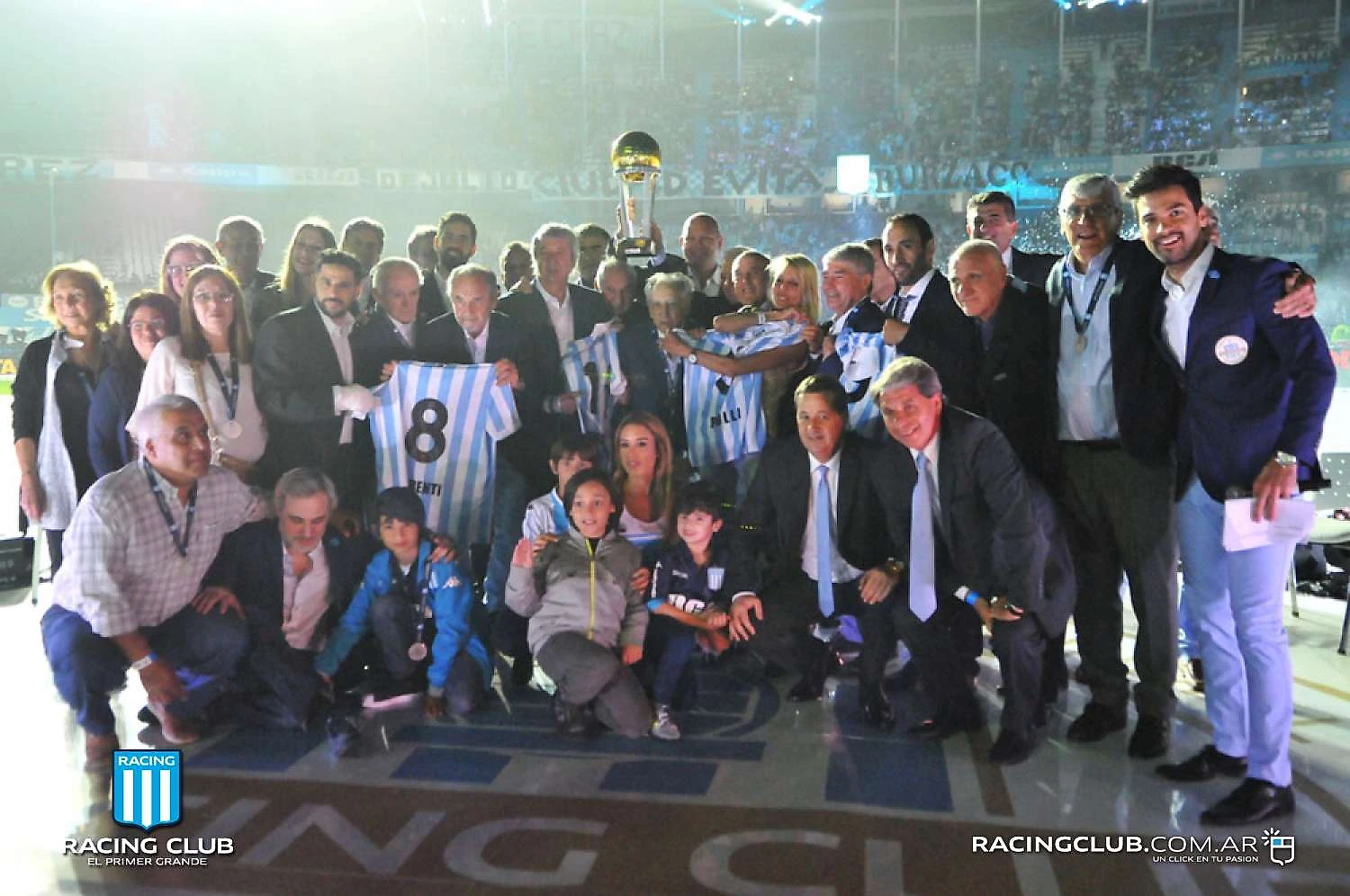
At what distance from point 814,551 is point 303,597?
1841 millimetres

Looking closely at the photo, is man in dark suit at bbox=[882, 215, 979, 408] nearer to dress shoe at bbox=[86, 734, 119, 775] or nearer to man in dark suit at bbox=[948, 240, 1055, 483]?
man in dark suit at bbox=[948, 240, 1055, 483]

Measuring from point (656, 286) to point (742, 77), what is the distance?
695 inches

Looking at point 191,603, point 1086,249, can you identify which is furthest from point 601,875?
point 1086,249

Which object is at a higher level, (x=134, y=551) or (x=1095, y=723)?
(x=134, y=551)

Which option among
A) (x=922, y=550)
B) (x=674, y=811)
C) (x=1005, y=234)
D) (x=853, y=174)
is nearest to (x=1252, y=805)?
(x=922, y=550)

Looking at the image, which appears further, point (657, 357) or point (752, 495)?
point (657, 357)

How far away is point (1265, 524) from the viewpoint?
2.37m

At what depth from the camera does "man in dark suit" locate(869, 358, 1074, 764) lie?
287cm

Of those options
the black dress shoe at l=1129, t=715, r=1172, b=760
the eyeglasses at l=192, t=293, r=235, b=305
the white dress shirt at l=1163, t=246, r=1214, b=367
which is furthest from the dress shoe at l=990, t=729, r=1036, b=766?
the eyeglasses at l=192, t=293, r=235, b=305

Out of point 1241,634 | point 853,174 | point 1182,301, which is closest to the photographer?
point 1241,634

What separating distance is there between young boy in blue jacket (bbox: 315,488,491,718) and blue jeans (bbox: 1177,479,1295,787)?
7.75 feet

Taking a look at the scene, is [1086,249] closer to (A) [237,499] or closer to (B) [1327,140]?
(A) [237,499]

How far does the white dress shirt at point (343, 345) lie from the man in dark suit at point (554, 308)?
0.70m

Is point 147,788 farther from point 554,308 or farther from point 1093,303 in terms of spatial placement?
point 1093,303
